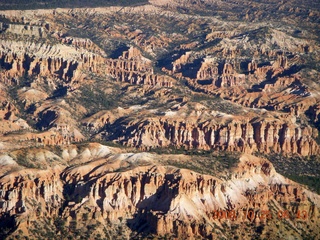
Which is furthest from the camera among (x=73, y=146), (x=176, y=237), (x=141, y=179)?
(x=73, y=146)

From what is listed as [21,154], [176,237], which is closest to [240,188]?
[176,237]

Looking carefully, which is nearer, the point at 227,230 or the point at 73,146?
the point at 227,230

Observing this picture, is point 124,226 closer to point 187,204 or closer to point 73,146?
point 187,204

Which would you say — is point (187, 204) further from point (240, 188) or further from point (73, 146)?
point (73, 146)

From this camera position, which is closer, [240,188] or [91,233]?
[91,233]

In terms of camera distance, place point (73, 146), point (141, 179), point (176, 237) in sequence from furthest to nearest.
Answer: point (73, 146) < point (141, 179) < point (176, 237)

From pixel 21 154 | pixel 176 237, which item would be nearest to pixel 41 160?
pixel 21 154
